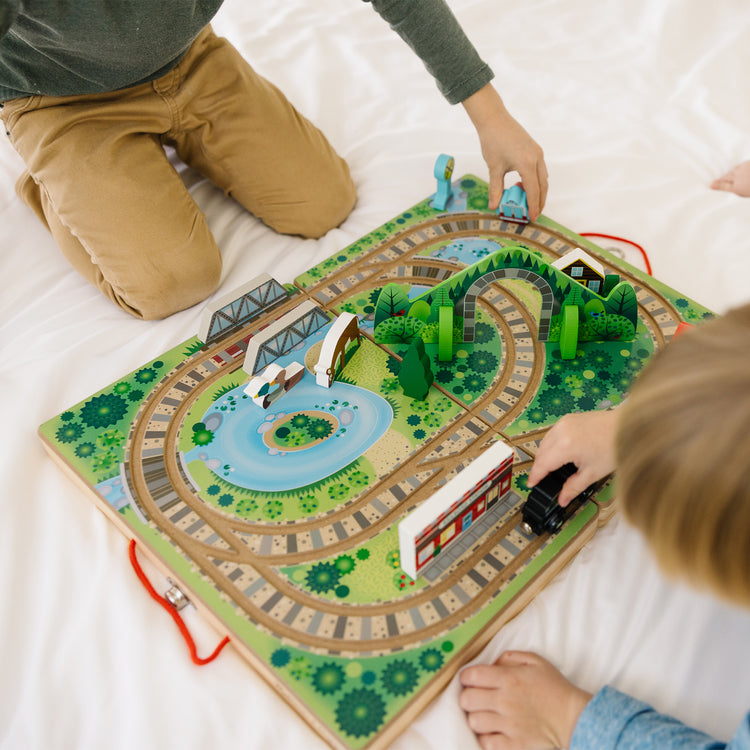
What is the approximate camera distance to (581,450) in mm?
730

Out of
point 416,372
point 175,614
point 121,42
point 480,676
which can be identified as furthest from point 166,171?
point 480,676

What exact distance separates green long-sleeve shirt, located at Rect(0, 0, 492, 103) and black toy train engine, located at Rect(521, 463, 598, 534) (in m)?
0.64


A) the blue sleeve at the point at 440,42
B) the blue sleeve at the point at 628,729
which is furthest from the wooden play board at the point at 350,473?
the blue sleeve at the point at 440,42

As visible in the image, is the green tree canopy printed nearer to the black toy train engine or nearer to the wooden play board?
the wooden play board

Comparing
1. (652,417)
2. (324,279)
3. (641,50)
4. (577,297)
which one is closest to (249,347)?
(324,279)

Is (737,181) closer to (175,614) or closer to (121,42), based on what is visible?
(121,42)

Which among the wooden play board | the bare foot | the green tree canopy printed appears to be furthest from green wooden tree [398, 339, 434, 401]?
the bare foot

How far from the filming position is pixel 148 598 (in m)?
0.79

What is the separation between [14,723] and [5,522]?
0.23 meters

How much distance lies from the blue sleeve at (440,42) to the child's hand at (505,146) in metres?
0.02

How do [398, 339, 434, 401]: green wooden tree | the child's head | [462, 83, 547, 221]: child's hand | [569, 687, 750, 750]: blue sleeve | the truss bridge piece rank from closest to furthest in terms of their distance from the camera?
the child's head → [569, 687, 750, 750]: blue sleeve → [398, 339, 434, 401]: green wooden tree → the truss bridge piece → [462, 83, 547, 221]: child's hand

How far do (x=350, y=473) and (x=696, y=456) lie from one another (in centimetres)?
45

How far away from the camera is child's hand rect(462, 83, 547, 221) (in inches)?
43.5

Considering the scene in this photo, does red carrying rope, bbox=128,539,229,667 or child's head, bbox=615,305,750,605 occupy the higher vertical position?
child's head, bbox=615,305,750,605
